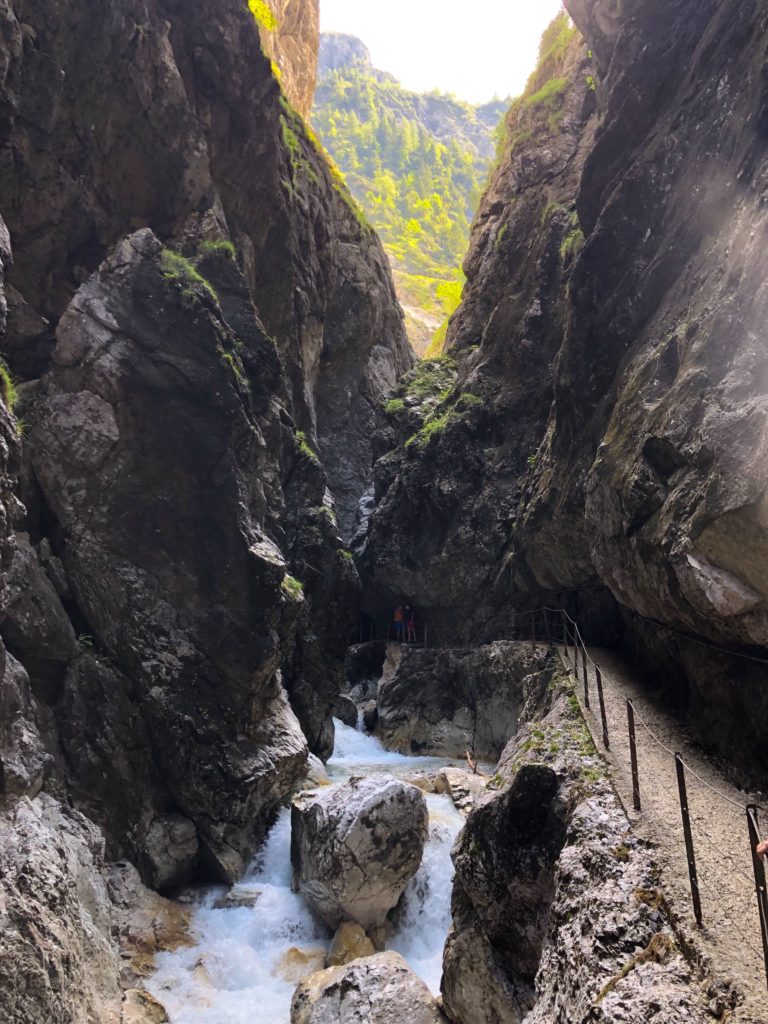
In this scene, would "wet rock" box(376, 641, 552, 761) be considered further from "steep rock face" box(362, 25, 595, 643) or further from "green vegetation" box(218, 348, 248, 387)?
"green vegetation" box(218, 348, 248, 387)

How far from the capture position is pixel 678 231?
479 inches

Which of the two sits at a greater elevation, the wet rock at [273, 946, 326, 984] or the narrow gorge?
the narrow gorge

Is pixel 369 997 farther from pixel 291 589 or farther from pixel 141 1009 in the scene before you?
pixel 291 589

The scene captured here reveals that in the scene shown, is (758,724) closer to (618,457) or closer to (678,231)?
(618,457)

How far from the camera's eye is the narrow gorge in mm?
7957

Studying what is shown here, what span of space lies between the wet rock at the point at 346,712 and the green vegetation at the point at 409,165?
57513 millimetres

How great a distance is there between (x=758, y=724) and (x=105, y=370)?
1495cm

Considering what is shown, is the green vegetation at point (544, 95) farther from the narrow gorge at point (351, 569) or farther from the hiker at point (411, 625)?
the hiker at point (411, 625)

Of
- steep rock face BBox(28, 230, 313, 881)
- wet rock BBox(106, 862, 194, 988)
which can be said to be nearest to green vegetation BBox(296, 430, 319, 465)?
steep rock face BBox(28, 230, 313, 881)

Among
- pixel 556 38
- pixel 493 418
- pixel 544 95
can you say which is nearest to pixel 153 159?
pixel 493 418

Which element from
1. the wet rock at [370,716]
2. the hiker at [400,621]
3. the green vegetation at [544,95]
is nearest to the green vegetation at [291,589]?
the wet rock at [370,716]

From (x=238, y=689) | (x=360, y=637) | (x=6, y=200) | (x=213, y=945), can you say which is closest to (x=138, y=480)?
(x=238, y=689)

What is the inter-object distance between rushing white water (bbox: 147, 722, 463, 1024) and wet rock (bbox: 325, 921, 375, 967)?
356 millimetres

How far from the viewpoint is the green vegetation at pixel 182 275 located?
17.3 meters
